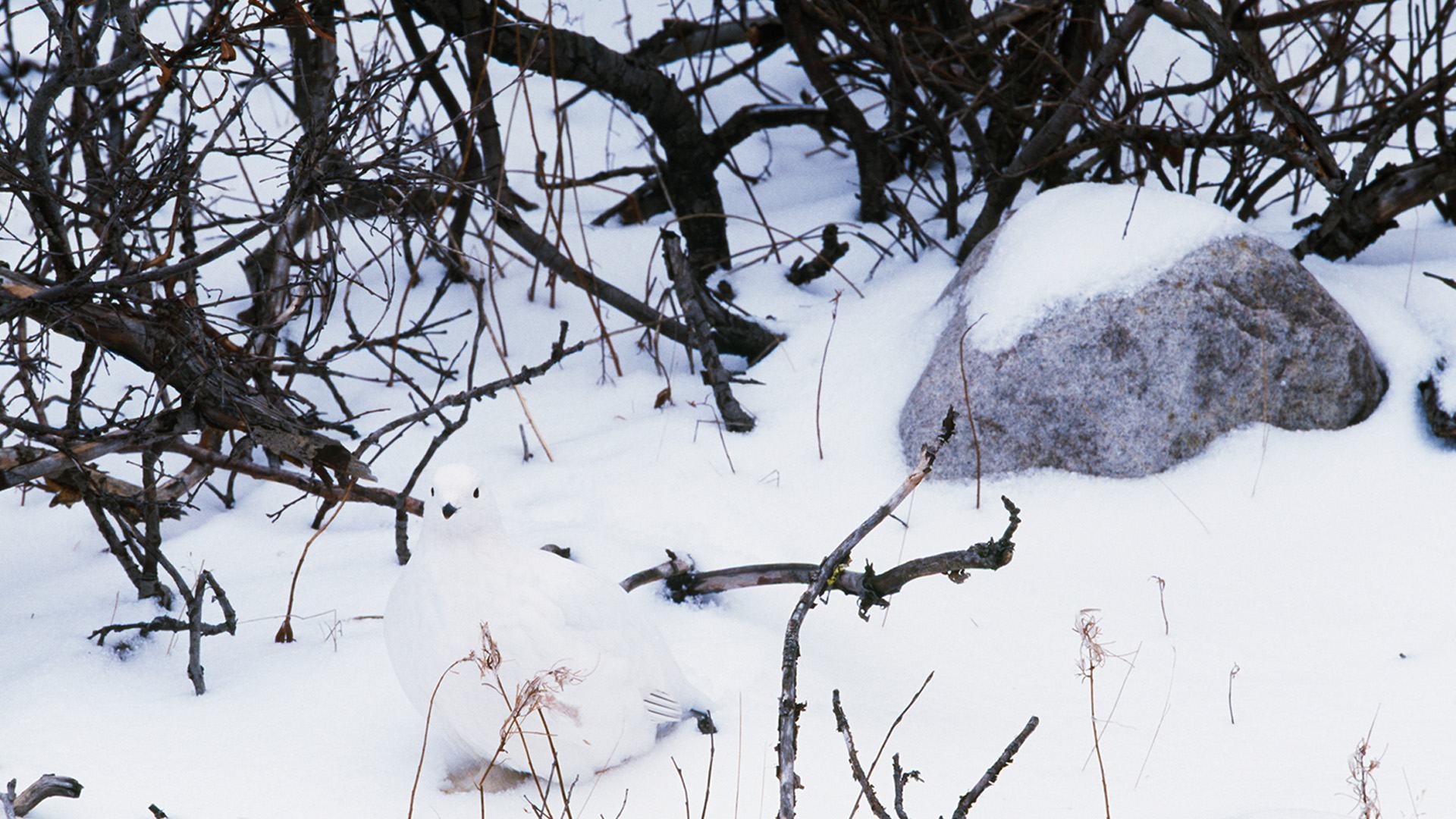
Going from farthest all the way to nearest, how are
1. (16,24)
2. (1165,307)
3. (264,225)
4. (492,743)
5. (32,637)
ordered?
(16,24)
(1165,307)
(32,637)
(264,225)
(492,743)

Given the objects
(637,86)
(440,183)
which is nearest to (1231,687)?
(440,183)

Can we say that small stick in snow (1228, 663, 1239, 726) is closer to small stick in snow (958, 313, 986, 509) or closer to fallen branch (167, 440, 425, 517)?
small stick in snow (958, 313, 986, 509)

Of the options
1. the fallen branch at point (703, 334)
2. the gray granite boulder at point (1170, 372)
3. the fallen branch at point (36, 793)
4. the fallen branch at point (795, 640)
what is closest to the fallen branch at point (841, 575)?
the fallen branch at point (795, 640)

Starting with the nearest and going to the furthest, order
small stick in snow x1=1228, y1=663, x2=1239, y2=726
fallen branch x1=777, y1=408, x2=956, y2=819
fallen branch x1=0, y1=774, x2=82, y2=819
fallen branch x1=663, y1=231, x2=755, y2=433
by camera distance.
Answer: fallen branch x1=777, y1=408, x2=956, y2=819 → fallen branch x1=0, y1=774, x2=82, y2=819 → small stick in snow x1=1228, y1=663, x2=1239, y2=726 → fallen branch x1=663, y1=231, x2=755, y2=433

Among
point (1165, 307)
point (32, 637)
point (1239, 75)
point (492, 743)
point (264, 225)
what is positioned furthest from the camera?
point (1239, 75)

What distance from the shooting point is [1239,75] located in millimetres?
3697

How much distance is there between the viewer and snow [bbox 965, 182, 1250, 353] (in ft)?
10.9

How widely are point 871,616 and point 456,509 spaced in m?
1.22

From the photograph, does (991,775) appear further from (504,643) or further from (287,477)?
(287,477)

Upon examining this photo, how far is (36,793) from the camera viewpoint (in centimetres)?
206

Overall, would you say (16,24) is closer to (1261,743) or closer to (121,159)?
(121,159)

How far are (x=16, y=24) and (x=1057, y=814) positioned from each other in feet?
19.4

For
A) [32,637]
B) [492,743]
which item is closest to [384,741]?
[492,743]

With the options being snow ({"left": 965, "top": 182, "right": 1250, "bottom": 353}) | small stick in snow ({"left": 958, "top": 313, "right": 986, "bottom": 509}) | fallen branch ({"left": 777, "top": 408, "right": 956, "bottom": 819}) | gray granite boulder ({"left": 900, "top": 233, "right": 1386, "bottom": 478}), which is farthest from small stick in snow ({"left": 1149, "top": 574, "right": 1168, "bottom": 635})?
fallen branch ({"left": 777, "top": 408, "right": 956, "bottom": 819})
